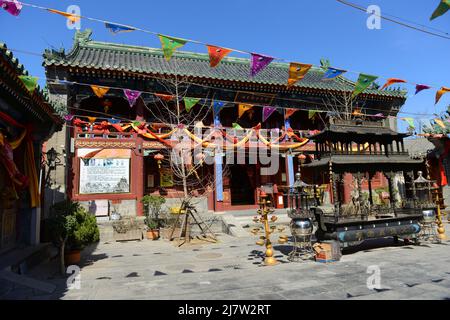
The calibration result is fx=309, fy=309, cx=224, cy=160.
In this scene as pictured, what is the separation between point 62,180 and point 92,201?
5.69ft

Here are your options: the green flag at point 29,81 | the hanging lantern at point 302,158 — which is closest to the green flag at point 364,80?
the hanging lantern at point 302,158

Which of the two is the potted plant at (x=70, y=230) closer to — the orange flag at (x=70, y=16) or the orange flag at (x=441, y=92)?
the orange flag at (x=70, y=16)

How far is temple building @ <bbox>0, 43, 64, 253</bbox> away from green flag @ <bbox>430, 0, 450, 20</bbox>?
779cm

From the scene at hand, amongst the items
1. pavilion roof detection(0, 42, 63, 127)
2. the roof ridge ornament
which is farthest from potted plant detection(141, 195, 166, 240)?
the roof ridge ornament

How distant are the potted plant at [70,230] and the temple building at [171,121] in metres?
5.99

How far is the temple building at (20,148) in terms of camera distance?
6785 millimetres

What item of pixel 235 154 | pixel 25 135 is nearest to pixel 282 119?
pixel 235 154

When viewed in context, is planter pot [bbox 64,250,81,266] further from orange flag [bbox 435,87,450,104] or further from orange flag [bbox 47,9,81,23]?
orange flag [bbox 435,87,450,104]

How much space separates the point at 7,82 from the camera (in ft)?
21.2

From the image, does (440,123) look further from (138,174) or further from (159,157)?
(138,174)

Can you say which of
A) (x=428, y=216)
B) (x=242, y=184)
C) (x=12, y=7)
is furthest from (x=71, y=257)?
(x=242, y=184)

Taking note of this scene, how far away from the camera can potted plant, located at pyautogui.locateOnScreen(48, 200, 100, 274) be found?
7.84 meters

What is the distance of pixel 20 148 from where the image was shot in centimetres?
936

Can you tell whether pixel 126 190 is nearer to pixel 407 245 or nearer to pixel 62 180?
pixel 62 180
